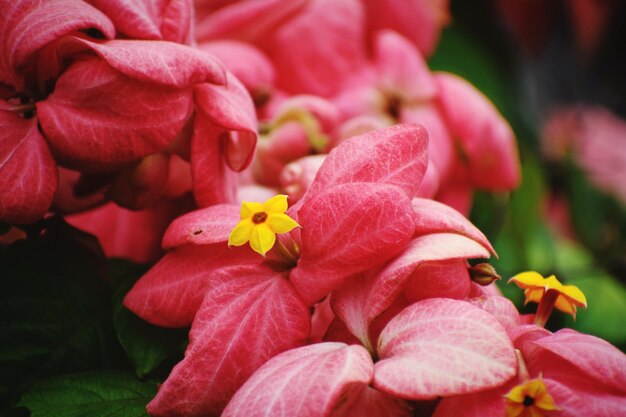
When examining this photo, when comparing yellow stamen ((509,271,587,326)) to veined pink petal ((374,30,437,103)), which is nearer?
yellow stamen ((509,271,587,326))

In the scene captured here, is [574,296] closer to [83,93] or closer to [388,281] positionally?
[388,281]

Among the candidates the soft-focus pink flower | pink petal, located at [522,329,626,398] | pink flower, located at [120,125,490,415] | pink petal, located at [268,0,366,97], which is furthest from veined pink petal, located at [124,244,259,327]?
the soft-focus pink flower

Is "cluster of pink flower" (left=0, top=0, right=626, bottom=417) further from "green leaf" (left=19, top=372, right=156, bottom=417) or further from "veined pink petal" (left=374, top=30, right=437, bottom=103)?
"veined pink petal" (left=374, top=30, right=437, bottom=103)

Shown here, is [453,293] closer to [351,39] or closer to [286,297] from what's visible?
[286,297]

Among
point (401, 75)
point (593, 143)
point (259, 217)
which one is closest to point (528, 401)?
point (259, 217)

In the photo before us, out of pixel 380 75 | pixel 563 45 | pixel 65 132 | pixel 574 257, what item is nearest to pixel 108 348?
pixel 65 132

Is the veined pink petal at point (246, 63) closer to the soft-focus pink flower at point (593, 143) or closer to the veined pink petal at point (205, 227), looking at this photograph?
the veined pink petal at point (205, 227)

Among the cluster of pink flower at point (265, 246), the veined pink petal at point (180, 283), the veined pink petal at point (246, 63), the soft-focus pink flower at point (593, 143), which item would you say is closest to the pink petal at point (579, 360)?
the cluster of pink flower at point (265, 246)

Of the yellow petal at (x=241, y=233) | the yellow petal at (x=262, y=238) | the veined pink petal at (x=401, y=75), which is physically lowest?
the veined pink petal at (x=401, y=75)
